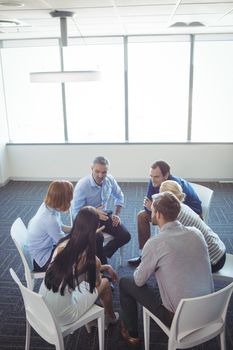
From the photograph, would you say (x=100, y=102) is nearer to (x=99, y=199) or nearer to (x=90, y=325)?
(x=99, y=199)

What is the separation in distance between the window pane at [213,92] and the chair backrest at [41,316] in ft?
15.6

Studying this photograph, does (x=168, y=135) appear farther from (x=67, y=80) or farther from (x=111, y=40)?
(x=67, y=80)

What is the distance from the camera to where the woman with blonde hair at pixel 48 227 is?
2.47m

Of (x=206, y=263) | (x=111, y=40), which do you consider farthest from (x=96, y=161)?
(x=111, y=40)

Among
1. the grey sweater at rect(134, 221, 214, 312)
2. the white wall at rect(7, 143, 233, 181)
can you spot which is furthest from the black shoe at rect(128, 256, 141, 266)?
the white wall at rect(7, 143, 233, 181)

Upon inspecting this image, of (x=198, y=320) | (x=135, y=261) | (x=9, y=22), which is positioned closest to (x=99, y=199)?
(x=135, y=261)

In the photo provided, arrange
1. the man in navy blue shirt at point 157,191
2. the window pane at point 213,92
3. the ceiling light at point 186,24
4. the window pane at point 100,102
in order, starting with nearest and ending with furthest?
the man in navy blue shirt at point 157,191 → the ceiling light at point 186,24 → the window pane at point 213,92 → the window pane at point 100,102

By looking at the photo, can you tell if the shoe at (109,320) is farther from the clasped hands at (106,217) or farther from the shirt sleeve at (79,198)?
the shirt sleeve at (79,198)

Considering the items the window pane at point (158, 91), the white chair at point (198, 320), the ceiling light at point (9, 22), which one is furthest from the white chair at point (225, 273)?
the window pane at point (158, 91)

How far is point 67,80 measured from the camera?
3.20 metres

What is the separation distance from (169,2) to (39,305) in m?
2.80

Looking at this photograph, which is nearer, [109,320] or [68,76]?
[109,320]

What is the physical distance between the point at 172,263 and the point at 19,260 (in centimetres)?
215

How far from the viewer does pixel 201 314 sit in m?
1.79
